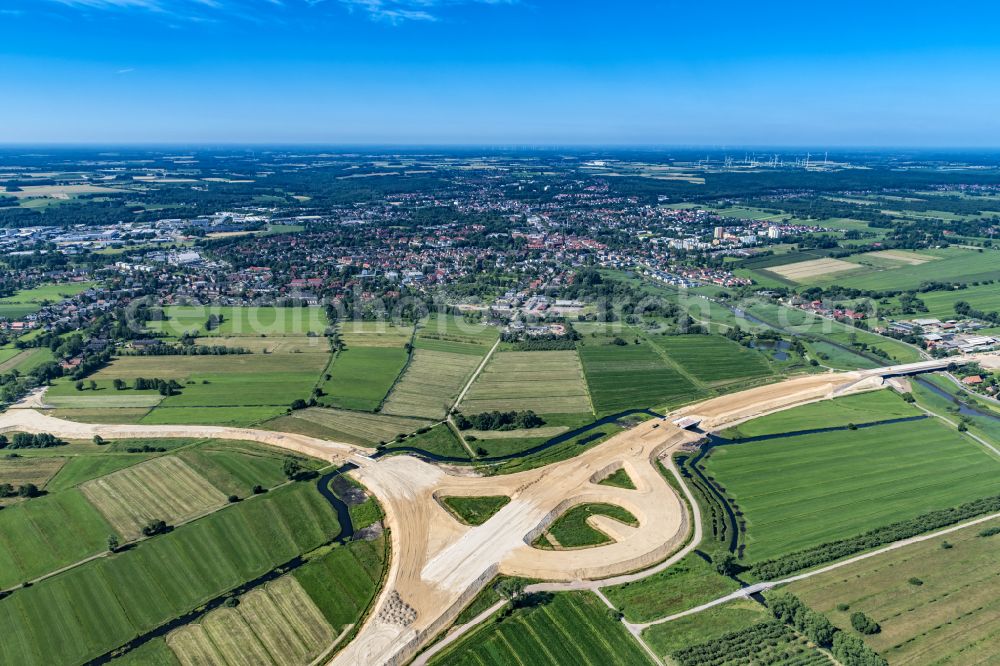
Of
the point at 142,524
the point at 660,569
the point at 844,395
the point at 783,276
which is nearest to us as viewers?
the point at 660,569

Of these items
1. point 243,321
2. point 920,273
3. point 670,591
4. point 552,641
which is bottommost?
point 552,641

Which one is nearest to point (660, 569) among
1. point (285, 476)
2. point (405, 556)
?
point (405, 556)

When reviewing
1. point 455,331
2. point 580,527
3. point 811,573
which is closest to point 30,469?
point 580,527

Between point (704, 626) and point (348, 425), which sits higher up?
point (348, 425)

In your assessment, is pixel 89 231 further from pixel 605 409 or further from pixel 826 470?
pixel 826 470

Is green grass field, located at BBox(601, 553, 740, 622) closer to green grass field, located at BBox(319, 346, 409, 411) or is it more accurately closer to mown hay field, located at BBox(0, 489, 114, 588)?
green grass field, located at BBox(319, 346, 409, 411)

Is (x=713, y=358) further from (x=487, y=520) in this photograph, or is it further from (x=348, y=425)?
(x=348, y=425)

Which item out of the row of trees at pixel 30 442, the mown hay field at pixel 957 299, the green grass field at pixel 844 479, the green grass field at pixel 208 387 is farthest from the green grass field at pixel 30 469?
the mown hay field at pixel 957 299
